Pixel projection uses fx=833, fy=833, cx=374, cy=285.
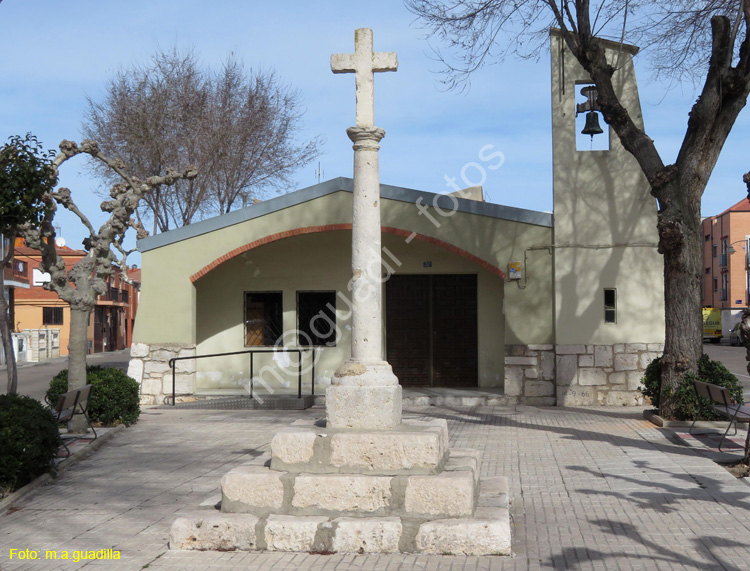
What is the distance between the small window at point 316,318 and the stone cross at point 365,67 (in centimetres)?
1018

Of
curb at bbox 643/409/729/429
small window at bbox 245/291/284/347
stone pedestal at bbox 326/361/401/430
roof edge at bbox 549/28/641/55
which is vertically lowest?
curb at bbox 643/409/729/429

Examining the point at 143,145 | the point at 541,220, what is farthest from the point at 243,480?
the point at 143,145

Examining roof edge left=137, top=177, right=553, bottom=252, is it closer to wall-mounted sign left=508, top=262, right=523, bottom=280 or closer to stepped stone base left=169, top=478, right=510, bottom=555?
wall-mounted sign left=508, top=262, right=523, bottom=280

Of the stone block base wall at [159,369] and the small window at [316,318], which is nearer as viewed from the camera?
the stone block base wall at [159,369]

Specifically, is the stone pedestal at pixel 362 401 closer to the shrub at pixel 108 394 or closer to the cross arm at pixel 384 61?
the cross arm at pixel 384 61

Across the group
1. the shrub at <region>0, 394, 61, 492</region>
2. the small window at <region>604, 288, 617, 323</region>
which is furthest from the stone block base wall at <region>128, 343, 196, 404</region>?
the small window at <region>604, 288, 617, 323</region>

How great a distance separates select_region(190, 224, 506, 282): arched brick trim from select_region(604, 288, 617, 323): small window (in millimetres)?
1873

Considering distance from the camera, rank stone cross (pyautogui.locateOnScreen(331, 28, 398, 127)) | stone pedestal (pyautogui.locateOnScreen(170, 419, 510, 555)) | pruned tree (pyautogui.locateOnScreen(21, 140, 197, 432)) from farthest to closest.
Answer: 1. pruned tree (pyautogui.locateOnScreen(21, 140, 197, 432))
2. stone cross (pyautogui.locateOnScreen(331, 28, 398, 127))
3. stone pedestal (pyautogui.locateOnScreen(170, 419, 510, 555))

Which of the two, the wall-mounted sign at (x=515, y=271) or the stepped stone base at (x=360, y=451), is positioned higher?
the wall-mounted sign at (x=515, y=271)

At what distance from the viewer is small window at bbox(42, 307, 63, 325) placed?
4925 cm

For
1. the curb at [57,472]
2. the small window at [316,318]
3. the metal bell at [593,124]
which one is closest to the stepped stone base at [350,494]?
the curb at [57,472]

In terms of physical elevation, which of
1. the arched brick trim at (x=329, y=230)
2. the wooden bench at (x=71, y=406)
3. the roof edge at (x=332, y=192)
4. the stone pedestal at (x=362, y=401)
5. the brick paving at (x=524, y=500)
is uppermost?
the roof edge at (x=332, y=192)

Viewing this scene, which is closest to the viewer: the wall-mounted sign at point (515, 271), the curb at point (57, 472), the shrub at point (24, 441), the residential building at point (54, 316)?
the curb at point (57, 472)

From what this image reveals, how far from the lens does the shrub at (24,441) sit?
7629 millimetres
